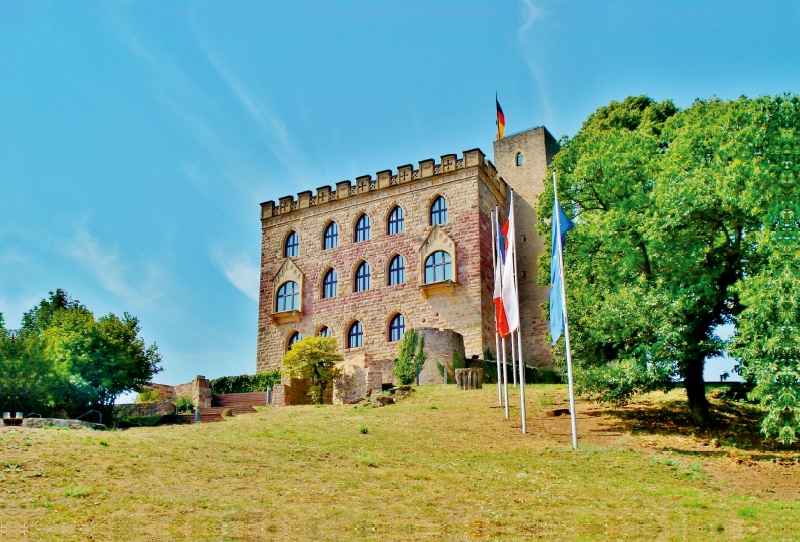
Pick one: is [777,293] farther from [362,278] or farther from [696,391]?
[362,278]

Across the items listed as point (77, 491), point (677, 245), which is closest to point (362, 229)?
point (677, 245)

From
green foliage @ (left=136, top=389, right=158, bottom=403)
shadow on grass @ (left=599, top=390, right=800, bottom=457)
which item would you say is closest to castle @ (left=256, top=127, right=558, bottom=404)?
green foliage @ (left=136, top=389, right=158, bottom=403)

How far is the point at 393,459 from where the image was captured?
1515 centimetres

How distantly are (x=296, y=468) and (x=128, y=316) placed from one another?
78.3 feet

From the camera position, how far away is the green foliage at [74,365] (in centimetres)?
2962

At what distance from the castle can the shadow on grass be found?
45.3 ft

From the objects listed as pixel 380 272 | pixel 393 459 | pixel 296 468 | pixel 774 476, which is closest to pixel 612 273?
pixel 774 476

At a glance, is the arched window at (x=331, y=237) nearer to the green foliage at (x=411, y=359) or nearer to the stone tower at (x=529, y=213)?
the stone tower at (x=529, y=213)

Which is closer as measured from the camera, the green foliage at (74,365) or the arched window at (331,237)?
the green foliage at (74,365)

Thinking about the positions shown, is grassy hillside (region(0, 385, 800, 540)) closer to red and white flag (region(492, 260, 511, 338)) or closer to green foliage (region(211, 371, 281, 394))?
red and white flag (region(492, 260, 511, 338))

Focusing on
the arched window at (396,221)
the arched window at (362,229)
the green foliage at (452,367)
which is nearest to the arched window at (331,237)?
the arched window at (362,229)

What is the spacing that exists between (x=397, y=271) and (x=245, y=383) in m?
9.97

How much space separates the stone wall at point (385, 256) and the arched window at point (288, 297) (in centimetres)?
38

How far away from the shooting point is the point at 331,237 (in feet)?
143
